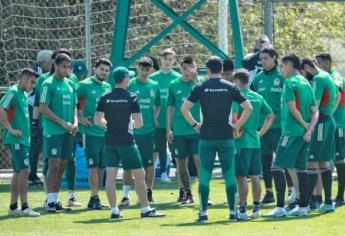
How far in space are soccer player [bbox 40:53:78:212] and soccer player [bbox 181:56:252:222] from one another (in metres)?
2.37

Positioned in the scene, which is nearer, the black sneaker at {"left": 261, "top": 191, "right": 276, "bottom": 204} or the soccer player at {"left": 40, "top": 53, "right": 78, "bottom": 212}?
the soccer player at {"left": 40, "top": 53, "right": 78, "bottom": 212}

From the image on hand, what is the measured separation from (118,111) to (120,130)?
260mm

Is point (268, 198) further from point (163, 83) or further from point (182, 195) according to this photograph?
point (163, 83)

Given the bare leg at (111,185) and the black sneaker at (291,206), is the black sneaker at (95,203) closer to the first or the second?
the bare leg at (111,185)

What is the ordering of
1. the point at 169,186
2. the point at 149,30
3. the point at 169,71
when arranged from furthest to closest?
1. the point at 149,30
2. the point at 169,186
3. the point at 169,71

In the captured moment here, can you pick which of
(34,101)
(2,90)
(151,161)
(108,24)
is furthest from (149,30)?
(151,161)

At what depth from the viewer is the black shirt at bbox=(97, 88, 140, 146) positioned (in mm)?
17562

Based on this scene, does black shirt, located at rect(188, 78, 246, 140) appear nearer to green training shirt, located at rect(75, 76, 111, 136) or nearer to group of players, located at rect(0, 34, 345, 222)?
group of players, located at rect(0, 34, 345, 222)

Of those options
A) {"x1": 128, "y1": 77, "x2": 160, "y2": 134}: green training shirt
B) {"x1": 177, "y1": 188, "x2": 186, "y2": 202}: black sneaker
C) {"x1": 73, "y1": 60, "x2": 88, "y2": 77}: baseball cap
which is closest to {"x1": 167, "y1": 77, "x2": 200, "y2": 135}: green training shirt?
{"x1": 128, "y1": 77, "x2": 160, "y2": 134}: green training shirt

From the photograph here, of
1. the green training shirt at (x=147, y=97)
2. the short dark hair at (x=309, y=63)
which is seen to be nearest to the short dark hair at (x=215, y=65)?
the short dark hair at (x=309, y=63)

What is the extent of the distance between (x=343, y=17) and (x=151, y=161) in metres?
12.2

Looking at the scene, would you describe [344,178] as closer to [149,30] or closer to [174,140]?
[174,140]

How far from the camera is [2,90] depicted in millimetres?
24797

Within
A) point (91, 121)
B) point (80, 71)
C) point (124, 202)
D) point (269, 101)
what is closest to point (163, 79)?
point (80, 71)
